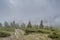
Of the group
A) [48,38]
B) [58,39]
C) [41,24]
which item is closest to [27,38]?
[48,38]

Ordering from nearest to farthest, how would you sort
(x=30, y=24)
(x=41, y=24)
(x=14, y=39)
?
1. (x=14, y=39)
2. (x=30, y=24)
3. (x=41, y=24)

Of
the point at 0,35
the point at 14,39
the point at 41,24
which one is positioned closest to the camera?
the point at 14,39

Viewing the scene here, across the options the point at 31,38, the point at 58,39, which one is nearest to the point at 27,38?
the point at 31,38

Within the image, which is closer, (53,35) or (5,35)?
(53,35)

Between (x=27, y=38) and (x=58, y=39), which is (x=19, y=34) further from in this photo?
(x=58, y=39)

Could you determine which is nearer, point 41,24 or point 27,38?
point 27,38

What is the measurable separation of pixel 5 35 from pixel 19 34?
3.95 m

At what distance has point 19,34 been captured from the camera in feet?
73.9

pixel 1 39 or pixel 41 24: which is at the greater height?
pixel 41 24

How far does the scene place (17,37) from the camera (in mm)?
21547

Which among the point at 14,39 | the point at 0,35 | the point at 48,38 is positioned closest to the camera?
the point at 14,39

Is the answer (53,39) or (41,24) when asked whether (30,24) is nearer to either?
(41,24)

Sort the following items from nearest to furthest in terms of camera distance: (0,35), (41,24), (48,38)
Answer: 1. (48,38)
2. (0,35)
3. (41,24)

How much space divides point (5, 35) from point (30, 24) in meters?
13.3
